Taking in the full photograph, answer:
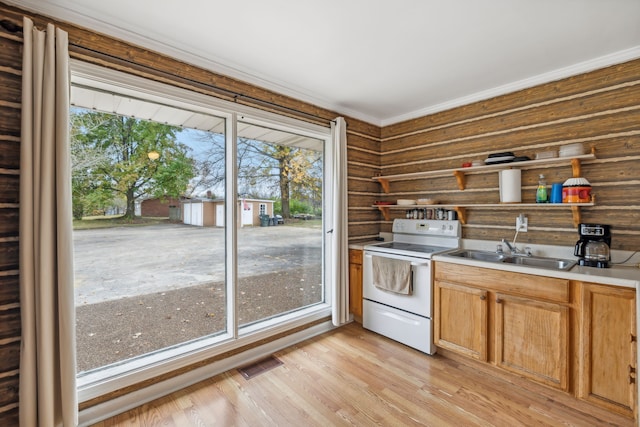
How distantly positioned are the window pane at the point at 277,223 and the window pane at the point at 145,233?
236mm

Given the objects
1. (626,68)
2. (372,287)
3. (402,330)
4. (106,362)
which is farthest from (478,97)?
(106,362)

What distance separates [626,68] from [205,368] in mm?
4022

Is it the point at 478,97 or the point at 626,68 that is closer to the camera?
the point at 626,68

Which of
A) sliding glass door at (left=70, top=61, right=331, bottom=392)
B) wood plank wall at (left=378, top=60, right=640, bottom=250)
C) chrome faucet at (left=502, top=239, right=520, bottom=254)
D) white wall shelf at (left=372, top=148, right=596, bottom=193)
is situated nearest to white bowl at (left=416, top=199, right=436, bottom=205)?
wood plank wall at (left=378, top=60, right=640, bottom=250)

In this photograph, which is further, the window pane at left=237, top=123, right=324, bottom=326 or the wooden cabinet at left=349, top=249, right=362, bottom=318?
the wooden cabinet at left=349, top=249, right=362, bottom=318

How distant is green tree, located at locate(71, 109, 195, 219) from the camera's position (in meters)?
1.90

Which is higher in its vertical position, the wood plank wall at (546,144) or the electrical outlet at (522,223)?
the wood plank wall at (546,144)

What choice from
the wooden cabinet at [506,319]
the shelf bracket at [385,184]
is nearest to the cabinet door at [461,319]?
the wooden cabinet at [506,319]

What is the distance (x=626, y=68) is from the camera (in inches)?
85.2

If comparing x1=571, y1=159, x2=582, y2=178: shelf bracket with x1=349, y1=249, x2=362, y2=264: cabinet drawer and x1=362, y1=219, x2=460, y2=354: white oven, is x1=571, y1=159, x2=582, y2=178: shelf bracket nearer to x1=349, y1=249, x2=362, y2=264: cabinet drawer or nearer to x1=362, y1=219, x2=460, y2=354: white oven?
x1=362, y1=219, x2=460, y2=354: white oven

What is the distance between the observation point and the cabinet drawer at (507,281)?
200 cm

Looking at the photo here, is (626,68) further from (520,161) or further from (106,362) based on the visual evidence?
(106,362)

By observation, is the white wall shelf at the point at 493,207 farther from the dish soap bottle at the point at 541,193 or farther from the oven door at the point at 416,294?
the oven door at the point at 416,294

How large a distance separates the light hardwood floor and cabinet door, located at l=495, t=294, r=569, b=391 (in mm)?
174
